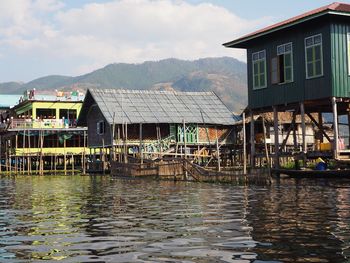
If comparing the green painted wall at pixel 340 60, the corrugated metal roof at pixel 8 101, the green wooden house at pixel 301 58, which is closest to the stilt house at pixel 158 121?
the green wooden house at pixel 301 58

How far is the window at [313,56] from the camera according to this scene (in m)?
24.9

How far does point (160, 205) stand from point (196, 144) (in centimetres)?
3032

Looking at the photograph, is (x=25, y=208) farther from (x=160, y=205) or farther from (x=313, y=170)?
(x=313, y=170)

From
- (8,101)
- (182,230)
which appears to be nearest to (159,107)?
(8,101)

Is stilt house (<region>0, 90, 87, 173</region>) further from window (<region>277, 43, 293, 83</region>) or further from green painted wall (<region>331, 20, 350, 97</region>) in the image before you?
green painted wall (<region>331, 20, 350, 97</region>)

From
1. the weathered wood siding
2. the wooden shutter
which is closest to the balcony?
the weathered wood siding

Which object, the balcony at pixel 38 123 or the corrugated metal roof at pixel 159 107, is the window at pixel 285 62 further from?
the balcony at pixel 38 123

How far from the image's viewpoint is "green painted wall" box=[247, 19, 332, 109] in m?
24.5

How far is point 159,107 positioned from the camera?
4588 centimetres

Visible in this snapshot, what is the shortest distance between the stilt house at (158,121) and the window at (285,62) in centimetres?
1590

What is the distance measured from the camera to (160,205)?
15.0 metres

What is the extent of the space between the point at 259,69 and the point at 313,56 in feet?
13.6

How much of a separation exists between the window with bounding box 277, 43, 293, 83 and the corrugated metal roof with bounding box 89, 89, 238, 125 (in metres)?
17.3

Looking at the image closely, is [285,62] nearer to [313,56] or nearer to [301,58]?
[301,58]
